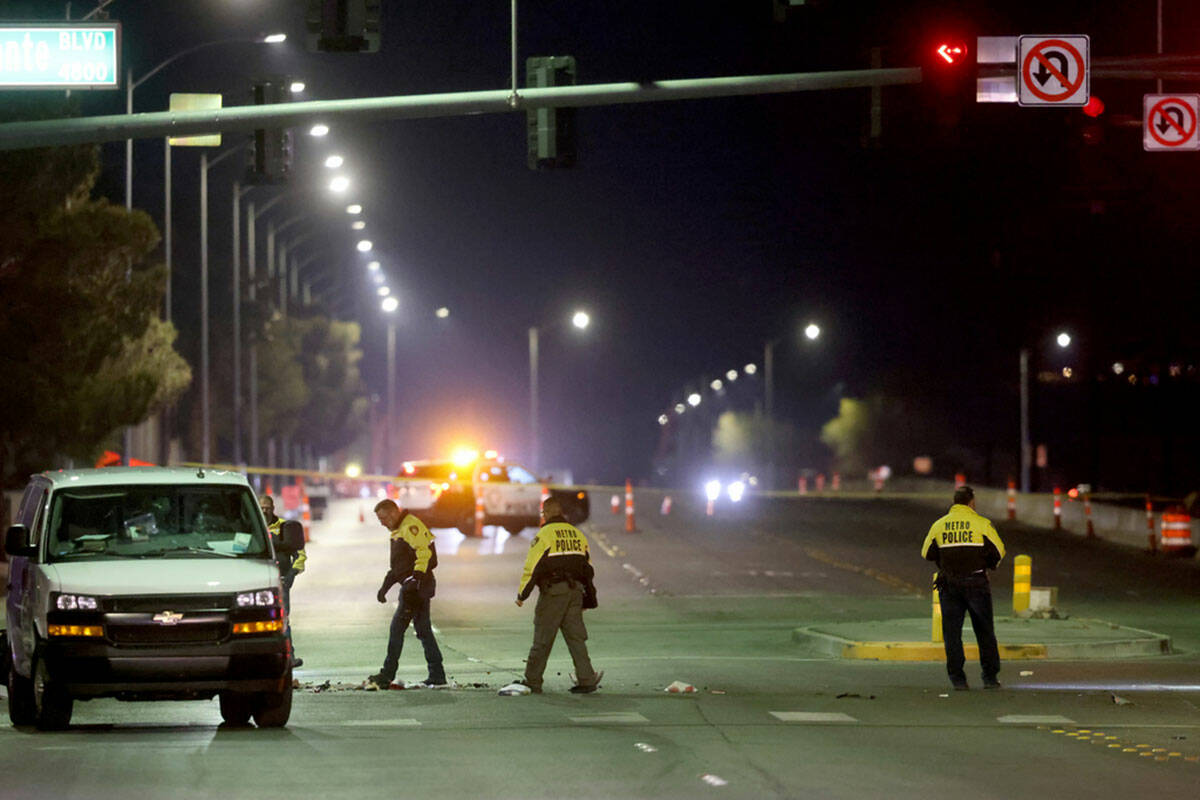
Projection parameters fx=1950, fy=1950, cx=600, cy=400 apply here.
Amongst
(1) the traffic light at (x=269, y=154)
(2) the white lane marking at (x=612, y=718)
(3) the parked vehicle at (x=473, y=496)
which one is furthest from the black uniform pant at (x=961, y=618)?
(3) the parked vehicle at (x=473, y=496)

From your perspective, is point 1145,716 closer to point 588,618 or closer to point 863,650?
point 863,650

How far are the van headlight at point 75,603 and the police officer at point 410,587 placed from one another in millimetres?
4442

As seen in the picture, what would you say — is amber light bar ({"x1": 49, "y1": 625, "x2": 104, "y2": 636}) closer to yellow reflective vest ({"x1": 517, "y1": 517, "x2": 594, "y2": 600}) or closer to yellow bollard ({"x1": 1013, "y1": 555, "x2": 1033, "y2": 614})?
yellow reflective vest ({"x1": 517, "y1": 517, "x2": 594, "y2": 600})

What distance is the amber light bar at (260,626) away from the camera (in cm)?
1345

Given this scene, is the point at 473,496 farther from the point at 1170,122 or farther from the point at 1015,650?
the point at 1015,650

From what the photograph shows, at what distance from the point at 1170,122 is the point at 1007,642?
8.01 meters

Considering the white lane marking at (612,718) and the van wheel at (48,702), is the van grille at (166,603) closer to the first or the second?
the van wheel at (48,702)

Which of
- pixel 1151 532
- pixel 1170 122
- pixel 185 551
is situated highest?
pixel 1170 122

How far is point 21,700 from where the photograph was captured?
557 inches

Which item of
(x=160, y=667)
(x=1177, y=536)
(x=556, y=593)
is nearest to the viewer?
(x=160, y=667)

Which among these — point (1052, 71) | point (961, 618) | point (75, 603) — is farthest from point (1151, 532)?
point (75, 603)

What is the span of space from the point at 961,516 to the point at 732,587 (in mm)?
13656

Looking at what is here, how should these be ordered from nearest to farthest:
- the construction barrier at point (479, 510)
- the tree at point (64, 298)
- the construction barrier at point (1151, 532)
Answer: the tree at point (64, 298)
the construction barrier at point (1151, 532)
the construction barrier at point (479, 510)

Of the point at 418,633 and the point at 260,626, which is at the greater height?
the point at 260,626
